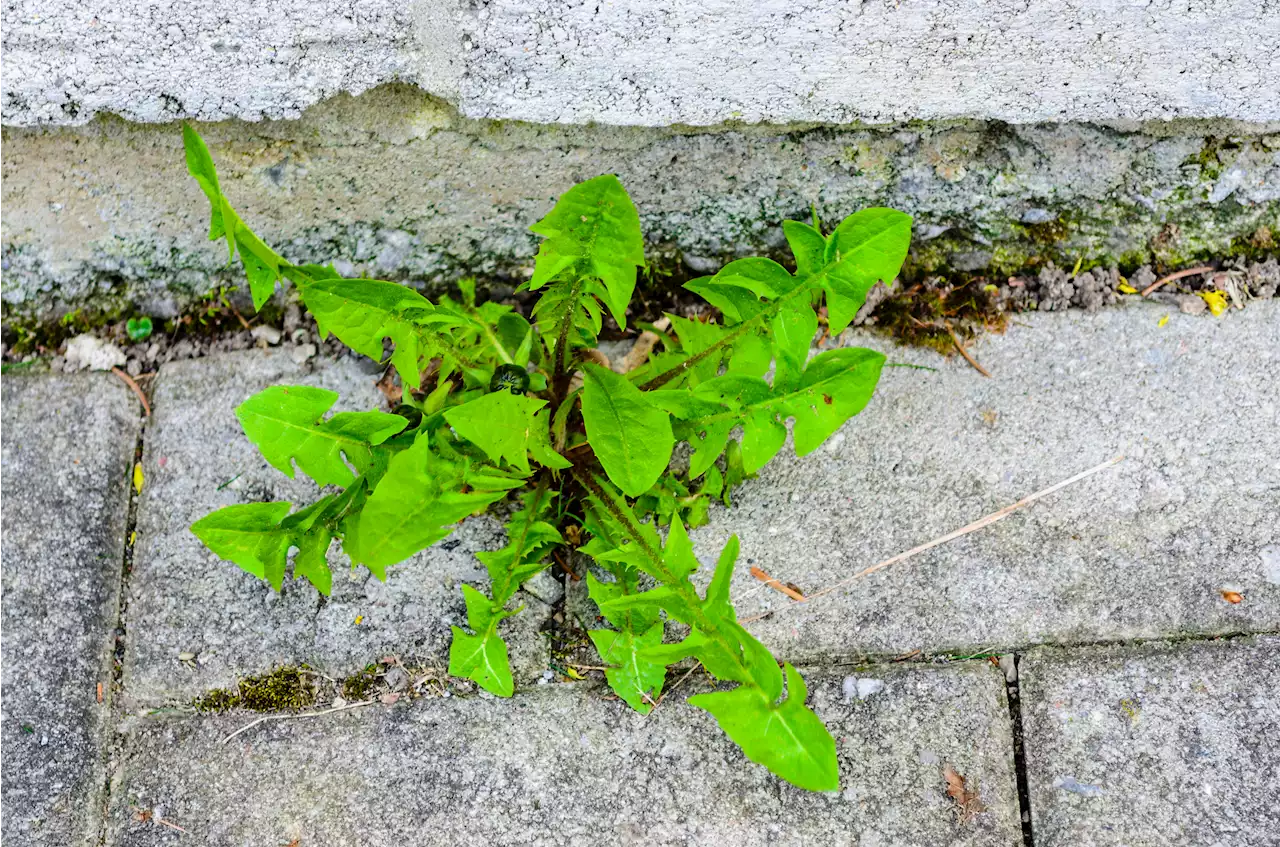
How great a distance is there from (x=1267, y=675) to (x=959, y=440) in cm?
73

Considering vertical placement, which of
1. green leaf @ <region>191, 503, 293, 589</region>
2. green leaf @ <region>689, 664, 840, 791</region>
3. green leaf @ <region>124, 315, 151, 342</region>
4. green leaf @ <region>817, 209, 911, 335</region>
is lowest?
green leaf @ <region>689, 664, 840, 791</region>

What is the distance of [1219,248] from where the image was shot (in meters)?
2.08

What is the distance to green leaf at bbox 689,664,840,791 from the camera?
1.37m

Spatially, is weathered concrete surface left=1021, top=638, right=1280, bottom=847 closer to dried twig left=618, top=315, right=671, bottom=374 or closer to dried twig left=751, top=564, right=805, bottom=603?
dried twig left=751, top=564, right=805, bottom=603

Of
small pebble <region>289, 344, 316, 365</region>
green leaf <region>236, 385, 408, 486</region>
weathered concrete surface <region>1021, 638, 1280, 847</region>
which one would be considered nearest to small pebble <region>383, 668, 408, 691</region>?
green leaf <region>236, 385, 408, 486</region>

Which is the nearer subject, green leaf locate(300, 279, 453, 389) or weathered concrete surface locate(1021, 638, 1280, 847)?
green leaf locate(300, 279, 453, 389)

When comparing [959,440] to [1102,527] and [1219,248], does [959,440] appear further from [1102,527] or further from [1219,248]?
[1219,248]

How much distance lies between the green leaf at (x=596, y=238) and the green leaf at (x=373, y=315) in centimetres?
22

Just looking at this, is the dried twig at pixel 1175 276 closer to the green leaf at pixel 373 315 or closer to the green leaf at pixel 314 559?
the green leaf at pixel 373 315

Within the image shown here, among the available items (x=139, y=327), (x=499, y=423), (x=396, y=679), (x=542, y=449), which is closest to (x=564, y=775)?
(x=396, y=679)

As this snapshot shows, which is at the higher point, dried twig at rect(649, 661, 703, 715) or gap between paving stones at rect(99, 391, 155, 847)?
gap between paving stones at rect(99, 391, 155, 847)

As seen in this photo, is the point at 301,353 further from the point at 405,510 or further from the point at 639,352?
the point at 405,510

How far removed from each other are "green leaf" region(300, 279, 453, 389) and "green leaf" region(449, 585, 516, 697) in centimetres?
47

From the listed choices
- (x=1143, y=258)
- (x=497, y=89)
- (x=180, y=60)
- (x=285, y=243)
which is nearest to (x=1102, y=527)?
(x=1143, y=258)
